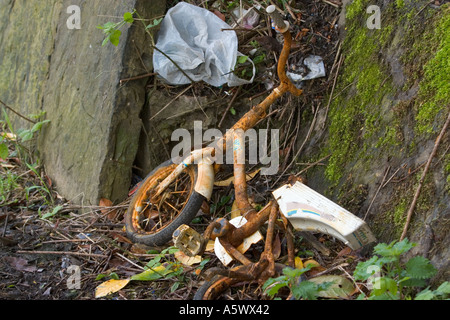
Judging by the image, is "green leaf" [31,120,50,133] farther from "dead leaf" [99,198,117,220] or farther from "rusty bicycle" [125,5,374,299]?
"rusty bicycle" [125,5,374,299]

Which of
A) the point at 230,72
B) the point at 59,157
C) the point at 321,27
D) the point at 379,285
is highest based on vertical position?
the point at 321,27

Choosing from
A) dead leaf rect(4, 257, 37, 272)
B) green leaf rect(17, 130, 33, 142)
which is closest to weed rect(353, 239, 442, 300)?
dead leaf rect(4, 257, 37, 272)

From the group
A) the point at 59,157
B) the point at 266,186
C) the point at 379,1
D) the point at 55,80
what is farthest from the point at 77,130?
the point at 379,1

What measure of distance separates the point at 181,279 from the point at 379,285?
114 cm

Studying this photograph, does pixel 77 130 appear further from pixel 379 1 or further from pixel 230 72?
pixel 379 1

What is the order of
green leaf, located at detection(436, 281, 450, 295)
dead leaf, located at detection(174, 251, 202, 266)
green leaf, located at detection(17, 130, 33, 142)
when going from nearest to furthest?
green leaf, located at detection(436, 281, 450, 295) < dead leaf, located at detection(174, 251, 202, 266) < green leaf, located at detection(17, 130, 33, 142)

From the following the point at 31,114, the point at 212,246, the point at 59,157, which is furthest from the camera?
the point at 31,114

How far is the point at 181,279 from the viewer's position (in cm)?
280

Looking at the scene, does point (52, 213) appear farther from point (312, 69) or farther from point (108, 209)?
point (312, 69)

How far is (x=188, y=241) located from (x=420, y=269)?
3.70 ft

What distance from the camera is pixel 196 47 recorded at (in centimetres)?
372

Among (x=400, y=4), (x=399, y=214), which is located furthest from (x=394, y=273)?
(x=400, y=4)

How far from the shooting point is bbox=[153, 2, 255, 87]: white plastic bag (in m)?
3.64

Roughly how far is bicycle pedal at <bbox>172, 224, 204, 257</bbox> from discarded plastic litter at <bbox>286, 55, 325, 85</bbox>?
138 cm
